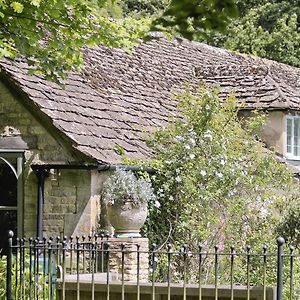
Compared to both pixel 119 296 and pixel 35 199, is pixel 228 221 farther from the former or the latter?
pixel 119 296

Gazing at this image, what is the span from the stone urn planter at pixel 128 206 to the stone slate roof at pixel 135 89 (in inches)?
27.3

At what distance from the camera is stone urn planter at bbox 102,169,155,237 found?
521 inches

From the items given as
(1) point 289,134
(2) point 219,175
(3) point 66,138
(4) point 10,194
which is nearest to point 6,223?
(4) point 10,194

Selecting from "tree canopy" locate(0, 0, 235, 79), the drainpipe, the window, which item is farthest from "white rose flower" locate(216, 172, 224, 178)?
the window

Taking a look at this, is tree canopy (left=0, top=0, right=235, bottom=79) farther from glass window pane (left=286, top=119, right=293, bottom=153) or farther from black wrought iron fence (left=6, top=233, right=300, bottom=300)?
glass window pane (left=286, top=119, right=293, bottom=153)

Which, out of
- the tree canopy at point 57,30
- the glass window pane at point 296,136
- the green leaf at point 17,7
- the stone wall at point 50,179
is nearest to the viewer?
the green leaf at point 17,7

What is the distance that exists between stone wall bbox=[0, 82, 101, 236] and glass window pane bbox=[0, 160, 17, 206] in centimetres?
36

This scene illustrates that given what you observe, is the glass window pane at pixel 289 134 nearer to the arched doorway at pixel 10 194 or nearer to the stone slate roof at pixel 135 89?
the stone slate roof at pixel 135 89

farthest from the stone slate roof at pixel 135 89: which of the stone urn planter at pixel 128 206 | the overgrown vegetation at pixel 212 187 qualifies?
the overgrown vegetation at pixel 212 187

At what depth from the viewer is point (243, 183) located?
14438 millimetres

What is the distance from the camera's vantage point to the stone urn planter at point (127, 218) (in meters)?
13.2

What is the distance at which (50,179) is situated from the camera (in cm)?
1438

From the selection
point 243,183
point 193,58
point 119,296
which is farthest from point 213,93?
point 193,58

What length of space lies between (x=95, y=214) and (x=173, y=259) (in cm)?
150
